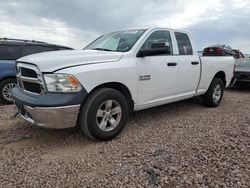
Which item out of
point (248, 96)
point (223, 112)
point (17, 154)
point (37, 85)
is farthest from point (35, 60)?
point (248, 96)

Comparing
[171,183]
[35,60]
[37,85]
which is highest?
[35,60]

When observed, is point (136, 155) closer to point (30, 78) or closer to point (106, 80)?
point (106, 80)

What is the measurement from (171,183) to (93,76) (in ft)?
5.72

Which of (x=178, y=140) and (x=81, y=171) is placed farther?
(x=178, y=140)

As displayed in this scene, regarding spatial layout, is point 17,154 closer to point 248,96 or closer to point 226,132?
point 226,132

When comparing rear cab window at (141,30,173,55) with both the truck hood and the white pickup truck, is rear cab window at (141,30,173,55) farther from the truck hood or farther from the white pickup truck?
the truck hood

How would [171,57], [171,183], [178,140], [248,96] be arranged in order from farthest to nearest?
[248,96] → [171,57] → [178,140] → [171,183]

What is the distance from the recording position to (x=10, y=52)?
6.55 metres

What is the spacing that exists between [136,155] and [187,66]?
2.49m

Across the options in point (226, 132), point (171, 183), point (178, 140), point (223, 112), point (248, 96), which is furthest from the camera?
point (248, 96)

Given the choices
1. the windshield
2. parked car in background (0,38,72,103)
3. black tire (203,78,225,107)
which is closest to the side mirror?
the windshield

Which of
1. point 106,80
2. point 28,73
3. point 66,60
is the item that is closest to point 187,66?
point 106,80

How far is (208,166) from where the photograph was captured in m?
3.10

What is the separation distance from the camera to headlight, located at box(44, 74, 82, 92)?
3312 mm
